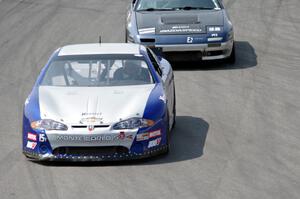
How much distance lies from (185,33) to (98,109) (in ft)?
21.4

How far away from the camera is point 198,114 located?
47.4 feet

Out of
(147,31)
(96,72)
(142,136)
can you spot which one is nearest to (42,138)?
(142,136)

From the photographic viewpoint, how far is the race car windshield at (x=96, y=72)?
12.7 metres

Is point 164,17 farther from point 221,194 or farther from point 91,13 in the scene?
point 221,194

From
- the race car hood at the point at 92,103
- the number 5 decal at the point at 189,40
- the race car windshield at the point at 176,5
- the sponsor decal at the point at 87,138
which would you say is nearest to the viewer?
the sponsor decal at the point at 87,138

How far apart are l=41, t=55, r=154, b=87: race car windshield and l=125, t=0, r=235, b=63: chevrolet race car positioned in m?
4.71

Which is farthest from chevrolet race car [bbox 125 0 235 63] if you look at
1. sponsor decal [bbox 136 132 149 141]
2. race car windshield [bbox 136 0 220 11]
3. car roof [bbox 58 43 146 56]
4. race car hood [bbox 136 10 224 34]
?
sponsor decal [bbox 136 132 149 141]

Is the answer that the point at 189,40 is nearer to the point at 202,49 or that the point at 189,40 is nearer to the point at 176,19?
the point at 202,49

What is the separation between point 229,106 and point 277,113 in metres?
0.81

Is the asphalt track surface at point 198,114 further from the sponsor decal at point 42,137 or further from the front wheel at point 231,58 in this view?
the sponsor decal at point 42,137

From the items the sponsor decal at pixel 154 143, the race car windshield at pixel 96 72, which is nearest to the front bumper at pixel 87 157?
the sponsor decal at pixel 154 143

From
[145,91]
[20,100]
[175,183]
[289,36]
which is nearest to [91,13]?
[289,36]

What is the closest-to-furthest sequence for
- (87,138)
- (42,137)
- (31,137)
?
(87,138)
(42,137)
(31,137)

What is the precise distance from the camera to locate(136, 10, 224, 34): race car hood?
1809 cm
